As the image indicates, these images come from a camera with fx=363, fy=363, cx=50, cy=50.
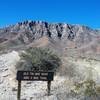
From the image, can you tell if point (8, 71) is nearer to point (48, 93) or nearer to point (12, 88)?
point (12, 88)

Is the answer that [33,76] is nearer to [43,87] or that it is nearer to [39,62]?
[43,87]

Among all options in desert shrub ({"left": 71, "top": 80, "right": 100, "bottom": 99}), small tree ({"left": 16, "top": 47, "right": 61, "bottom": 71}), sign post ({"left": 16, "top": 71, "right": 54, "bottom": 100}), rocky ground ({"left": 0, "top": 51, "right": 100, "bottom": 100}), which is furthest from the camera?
small tree ({"left": 16, "top": 47, "right": 61, "bottom": 71})

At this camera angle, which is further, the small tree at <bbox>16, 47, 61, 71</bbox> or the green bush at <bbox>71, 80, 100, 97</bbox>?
the small tree at <bbox>16, 47, 61, 71</bbox>

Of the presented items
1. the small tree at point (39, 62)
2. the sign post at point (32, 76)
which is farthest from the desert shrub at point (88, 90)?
the small tree at point (39, 62)

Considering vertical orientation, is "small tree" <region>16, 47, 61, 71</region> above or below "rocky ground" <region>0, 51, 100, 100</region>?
above

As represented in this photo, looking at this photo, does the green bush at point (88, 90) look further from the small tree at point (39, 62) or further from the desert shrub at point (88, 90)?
the small tree at point (39, 62)

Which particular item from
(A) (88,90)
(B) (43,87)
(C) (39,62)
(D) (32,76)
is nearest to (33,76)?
(D) (32,76)

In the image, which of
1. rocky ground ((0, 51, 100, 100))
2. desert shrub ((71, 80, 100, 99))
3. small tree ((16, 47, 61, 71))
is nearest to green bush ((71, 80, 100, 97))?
desert shrub ((71, 80, 100, 99))

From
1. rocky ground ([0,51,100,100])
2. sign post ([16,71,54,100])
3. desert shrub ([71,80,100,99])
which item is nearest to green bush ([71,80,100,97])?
desert shrub ([71,80,100,99])

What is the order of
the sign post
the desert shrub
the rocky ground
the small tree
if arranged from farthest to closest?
the small tree < the sign post < the rocky ground < the desert shrub

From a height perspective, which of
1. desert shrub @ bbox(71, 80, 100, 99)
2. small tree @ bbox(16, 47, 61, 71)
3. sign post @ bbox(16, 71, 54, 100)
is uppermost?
small tree @ bbox(16, 47, 61, 71)

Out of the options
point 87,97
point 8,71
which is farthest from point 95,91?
point 8,71

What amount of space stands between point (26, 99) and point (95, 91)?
287 cm

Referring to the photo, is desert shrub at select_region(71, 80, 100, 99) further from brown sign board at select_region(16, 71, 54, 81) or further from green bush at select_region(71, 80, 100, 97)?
brown sign board at select_region(16, 71, 54, 81)
